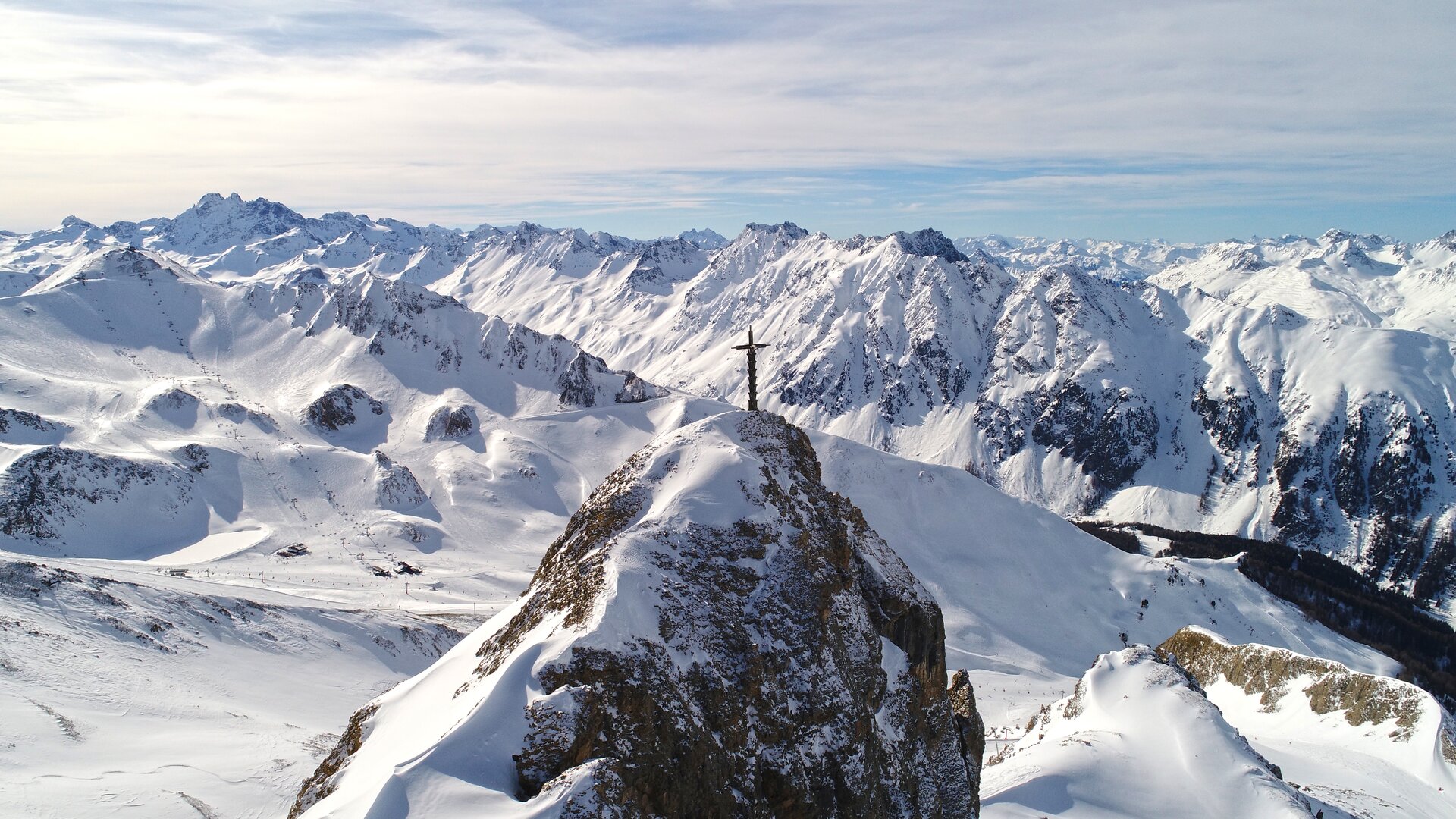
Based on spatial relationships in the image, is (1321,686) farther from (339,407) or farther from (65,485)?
(339,407)

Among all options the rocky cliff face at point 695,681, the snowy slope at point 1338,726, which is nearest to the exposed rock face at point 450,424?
the snowy slope at point 1338,726

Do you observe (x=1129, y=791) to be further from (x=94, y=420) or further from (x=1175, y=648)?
(x=94, y=420)

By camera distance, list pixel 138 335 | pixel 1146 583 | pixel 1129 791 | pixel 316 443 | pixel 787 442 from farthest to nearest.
→ pixel 138 335, pixel 316 443, pixel 1146 583, pixel 1129 791, pixel 787 442

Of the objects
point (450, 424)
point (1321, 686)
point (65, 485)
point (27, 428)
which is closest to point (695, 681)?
point (1321, 686)

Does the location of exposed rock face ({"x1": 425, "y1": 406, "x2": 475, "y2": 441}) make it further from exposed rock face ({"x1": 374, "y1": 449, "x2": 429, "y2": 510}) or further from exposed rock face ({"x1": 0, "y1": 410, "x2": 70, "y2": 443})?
exposed rock face ({"x1": 0, "y1": 410, "x2": 70, "y2": 443})

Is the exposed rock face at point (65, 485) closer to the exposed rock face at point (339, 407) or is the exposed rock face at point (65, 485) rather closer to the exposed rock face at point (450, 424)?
the exposed rock face at point (339, 407)

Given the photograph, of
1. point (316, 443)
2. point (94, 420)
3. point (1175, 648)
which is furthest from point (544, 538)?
point (1175, 648)
